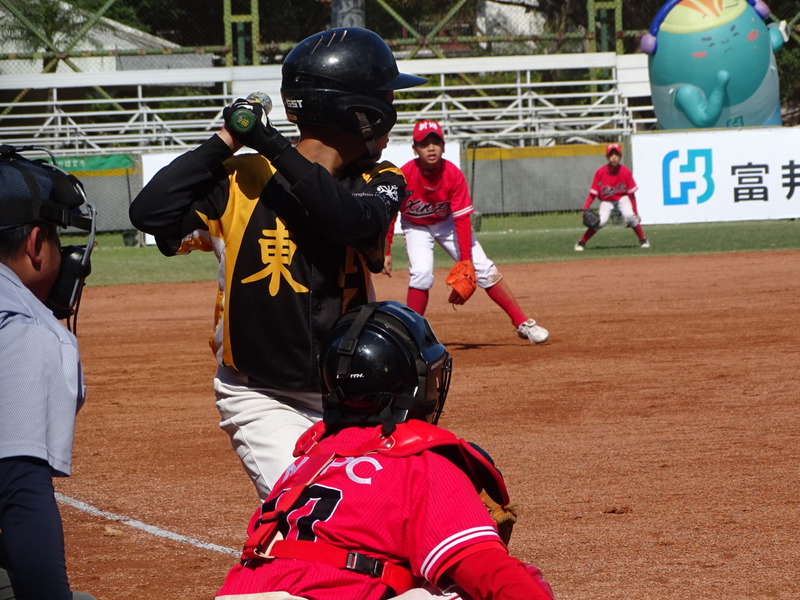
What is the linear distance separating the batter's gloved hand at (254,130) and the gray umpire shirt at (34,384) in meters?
1.07

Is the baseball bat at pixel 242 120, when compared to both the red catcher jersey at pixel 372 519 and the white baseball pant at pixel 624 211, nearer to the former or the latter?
the red catcher jersey at pixel 372 519

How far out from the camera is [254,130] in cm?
333

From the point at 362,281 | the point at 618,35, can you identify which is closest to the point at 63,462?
the point at 362,281

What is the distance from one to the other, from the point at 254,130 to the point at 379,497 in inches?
52.1

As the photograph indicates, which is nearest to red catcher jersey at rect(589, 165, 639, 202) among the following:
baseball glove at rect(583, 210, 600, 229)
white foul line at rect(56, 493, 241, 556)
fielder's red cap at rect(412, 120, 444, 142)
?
baseball glove at rect(583, 210, 600, 229)

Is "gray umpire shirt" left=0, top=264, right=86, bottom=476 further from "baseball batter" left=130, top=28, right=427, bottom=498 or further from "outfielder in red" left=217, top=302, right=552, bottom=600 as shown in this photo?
"baseball batter" left=130, top=28, right=427, bottom=498

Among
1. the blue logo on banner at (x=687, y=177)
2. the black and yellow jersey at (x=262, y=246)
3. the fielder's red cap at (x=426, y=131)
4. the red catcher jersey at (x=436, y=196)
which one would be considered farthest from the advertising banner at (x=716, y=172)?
the black and yellow jersey at (x=262, y=246)

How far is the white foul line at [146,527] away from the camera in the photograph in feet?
17.1

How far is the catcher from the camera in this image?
993 cm

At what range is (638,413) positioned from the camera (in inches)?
303

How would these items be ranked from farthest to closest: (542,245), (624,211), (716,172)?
(716,172)
(542,245)
(624,211)

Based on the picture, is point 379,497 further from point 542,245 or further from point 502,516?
point 542,245

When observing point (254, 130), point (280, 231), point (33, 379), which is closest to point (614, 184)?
point (280, 231)

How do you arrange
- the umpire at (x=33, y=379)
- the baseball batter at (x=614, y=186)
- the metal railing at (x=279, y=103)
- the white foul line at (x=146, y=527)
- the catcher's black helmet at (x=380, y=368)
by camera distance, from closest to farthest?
the umpire at (x=33, y=379), the catcher's black helmet at (x=380, y=368), the white foul line at (x=146, y=527), the baseball batter at (x=614, y=186), the metal railing at (x=279, y=103)
